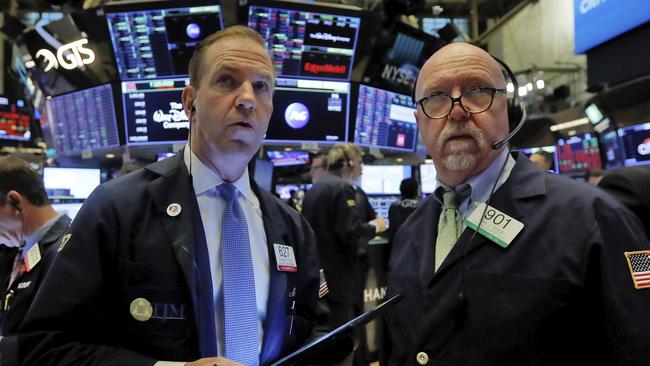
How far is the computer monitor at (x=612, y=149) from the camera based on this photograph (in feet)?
17.9

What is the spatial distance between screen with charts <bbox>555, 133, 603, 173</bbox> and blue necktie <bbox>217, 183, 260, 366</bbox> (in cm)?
643

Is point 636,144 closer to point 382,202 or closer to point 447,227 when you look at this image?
point 382,202

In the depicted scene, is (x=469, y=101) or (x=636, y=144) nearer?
(x=469, y=101)

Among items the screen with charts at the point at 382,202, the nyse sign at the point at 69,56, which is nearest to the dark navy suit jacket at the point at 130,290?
the nyse sign at the point at 69,56

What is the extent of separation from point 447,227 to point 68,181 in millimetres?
3284

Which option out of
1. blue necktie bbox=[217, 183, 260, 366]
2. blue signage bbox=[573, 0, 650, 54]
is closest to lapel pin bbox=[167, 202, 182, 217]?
blue necktie bbox=[217, 183, 260, 366]

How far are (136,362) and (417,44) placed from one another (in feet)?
13.0

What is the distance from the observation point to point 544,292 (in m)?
1.08

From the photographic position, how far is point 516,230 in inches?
45.6

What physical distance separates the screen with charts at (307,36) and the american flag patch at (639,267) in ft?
9.45

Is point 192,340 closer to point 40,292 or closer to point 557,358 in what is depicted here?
point 40,292

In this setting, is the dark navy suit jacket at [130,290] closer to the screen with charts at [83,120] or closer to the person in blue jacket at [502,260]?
the person in blue jacket at [502,260]

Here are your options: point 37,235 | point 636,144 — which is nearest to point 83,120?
point 37,235

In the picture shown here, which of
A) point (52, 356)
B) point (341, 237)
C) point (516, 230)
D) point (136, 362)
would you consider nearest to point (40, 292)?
point (52, 356)
